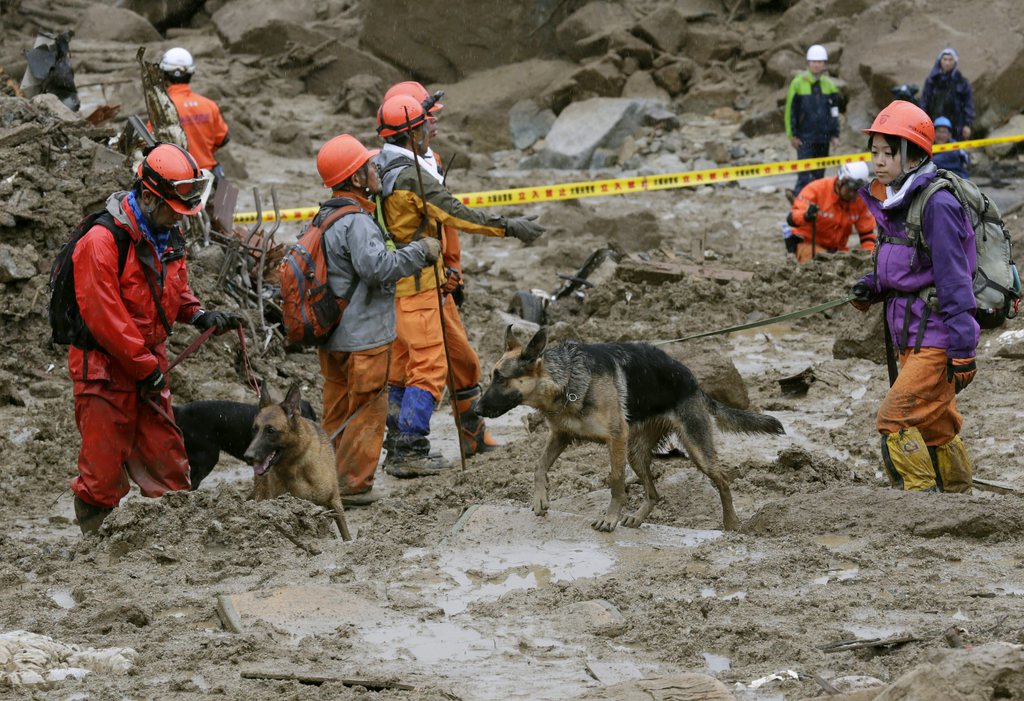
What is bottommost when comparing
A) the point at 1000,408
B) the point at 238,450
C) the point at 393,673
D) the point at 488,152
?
the point at 488,152

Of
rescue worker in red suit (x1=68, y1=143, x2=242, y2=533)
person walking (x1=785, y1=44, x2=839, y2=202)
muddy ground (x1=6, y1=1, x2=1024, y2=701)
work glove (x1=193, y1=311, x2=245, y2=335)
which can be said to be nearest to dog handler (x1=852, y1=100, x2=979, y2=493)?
muddy ground (x1=6, y1=1, x2=1024, y2=701)

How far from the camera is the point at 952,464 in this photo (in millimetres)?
6602

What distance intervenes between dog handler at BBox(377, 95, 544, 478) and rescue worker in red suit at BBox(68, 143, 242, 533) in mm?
1441

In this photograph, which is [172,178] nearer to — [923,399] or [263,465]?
[263,465]

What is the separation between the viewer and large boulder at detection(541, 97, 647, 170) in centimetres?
2073

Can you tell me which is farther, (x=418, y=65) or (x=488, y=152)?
(x=418, y=65)

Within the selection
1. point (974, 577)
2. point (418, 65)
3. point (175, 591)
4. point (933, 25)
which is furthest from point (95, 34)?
point (974, 577)

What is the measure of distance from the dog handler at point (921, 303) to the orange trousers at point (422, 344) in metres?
2.85

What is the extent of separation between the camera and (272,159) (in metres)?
19.5

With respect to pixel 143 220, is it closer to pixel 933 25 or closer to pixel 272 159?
pixel 272 159

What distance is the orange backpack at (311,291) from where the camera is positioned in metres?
7.48

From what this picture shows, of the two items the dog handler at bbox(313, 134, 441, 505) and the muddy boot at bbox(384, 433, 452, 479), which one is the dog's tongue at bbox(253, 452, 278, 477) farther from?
the muddy boot at bbox(384, 433, 452, 479)

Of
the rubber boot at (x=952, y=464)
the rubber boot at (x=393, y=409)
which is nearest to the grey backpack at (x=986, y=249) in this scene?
the rubber boot at (x=952, y=464)

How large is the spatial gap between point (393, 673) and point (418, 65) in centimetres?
2110
